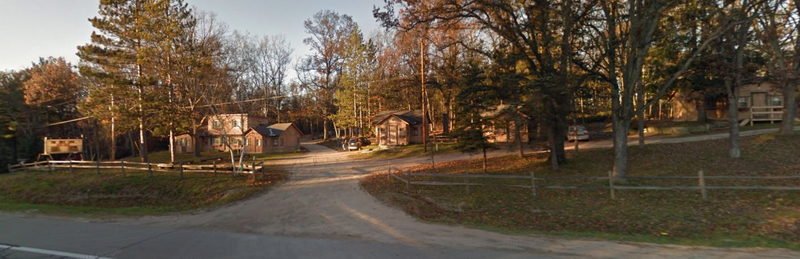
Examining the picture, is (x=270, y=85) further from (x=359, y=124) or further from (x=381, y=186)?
(x=381, y=186)

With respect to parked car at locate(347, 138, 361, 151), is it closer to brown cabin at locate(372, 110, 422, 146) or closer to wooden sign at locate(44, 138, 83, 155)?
brown cabin at locate(372, 110, 422, 146)

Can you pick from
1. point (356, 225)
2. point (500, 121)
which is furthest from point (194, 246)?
point (500, 121)

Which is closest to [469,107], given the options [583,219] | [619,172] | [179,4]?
[619,172]

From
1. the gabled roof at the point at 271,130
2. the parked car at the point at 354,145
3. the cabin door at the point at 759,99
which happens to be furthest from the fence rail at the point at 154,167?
the cabin door at the point at 759,99

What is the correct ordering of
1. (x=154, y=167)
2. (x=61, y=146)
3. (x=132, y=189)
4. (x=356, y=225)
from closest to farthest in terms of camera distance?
(x=356, y=225) → (x=132, y=189) → (x=154, y=167) → (x=61, y=146)

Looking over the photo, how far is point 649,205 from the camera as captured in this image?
37.5 ft

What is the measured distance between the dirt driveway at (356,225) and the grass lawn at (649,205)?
0.80 m

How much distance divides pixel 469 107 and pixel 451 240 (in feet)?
35.8

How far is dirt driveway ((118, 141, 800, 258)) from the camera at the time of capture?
6.87 metres

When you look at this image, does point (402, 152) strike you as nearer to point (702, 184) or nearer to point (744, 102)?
point (702, 184)

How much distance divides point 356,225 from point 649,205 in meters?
9.15

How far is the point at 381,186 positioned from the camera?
1623 cm

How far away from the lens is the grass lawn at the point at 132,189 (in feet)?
59.1

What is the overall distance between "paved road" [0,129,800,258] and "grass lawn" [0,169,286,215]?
17.5ft
